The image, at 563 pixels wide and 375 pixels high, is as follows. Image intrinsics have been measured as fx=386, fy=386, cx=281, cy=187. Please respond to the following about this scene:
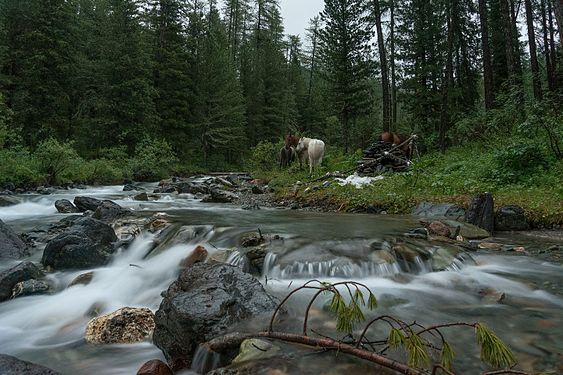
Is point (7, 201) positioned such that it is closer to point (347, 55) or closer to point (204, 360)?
point (204, 360)

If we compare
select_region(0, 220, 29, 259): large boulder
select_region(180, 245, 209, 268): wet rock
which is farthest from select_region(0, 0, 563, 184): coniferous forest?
select_region(180, 245, 209, 268): wet rock

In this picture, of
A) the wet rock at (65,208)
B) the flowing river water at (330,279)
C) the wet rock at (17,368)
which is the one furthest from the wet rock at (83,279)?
the wet rock at (65,208)

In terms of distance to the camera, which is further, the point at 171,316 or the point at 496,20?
the point at 496,20

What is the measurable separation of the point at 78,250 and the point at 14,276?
3.77ft

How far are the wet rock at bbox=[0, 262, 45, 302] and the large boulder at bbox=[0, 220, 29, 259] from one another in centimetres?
153

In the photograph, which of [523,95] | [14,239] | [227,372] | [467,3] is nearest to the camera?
[227,372]

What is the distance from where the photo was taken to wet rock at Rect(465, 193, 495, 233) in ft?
26.7

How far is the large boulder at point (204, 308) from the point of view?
11.0 ft

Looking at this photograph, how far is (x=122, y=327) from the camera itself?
13.5 feet

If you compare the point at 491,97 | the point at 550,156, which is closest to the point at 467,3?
the point at 491,97

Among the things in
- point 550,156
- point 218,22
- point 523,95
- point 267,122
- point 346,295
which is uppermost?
point 218,22

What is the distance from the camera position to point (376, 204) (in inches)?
439

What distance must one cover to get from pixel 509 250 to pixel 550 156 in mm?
6407

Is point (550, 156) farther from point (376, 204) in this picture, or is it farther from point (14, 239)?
point (14, 239)
